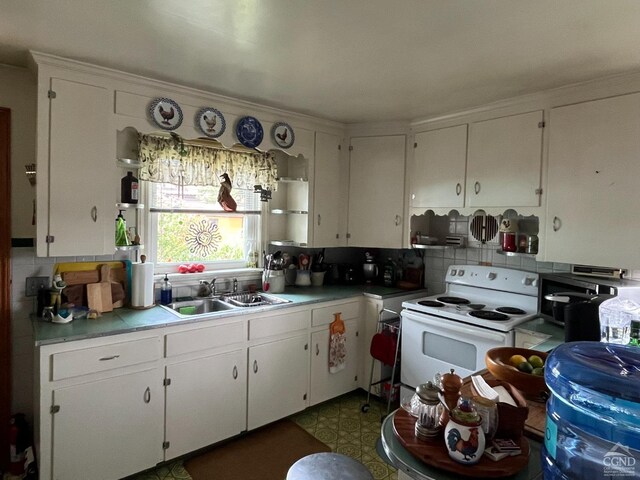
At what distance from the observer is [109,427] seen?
2121mm

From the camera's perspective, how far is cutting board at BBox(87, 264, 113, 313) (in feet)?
7.88

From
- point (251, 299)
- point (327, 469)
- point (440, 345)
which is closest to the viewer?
point (327, 469)

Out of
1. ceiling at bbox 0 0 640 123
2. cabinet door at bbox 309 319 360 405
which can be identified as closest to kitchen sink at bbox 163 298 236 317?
cabinet door at bbox 309 319 360 405

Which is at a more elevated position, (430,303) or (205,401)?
(430,303)

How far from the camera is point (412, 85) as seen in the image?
2475 mm

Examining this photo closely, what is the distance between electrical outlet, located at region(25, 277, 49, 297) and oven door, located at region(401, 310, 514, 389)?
242 centimetres

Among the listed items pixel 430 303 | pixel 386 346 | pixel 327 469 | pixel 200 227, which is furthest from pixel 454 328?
pixel 200 227

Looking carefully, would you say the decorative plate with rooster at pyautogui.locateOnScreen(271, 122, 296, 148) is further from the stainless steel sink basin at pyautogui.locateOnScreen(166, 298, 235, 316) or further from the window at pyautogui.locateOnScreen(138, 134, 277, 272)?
the stainless steel sink basin at pyautogui.locateOnScreen(166, 298, 235, 316)

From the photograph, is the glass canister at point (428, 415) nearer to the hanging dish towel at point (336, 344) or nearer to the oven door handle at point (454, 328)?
the oven door handle at point (454, 328)

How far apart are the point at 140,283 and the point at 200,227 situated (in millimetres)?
729

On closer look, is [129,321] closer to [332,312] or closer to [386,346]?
[332,312]

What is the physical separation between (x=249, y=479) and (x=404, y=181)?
242 cm

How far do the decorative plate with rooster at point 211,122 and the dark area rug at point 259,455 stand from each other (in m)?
2.08

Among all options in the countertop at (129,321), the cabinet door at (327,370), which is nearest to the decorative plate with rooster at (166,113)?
the countertop at (129,321)
